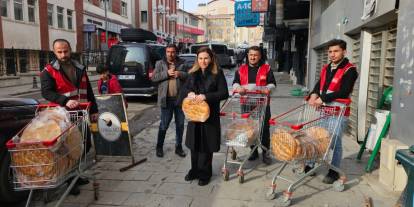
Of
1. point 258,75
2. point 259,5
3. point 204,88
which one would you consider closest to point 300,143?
point 204,88

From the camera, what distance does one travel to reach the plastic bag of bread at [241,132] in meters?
4.53

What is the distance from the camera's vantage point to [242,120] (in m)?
4.66

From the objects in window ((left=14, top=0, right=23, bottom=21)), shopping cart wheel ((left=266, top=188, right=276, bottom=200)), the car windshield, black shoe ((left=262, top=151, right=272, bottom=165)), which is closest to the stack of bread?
shopping cart wheel ((left=266, top=188, right=276, bottom=200))

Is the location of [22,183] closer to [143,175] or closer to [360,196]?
A: [143,175]

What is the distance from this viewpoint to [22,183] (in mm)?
3223

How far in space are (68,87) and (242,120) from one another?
218 cm

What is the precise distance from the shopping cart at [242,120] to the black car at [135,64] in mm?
7047

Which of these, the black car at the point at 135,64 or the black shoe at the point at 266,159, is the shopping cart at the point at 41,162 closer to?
the black shoe at the point at 266,159

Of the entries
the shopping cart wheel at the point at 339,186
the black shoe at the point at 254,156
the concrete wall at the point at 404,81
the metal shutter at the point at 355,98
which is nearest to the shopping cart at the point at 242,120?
the black shoe at the point at 254,156

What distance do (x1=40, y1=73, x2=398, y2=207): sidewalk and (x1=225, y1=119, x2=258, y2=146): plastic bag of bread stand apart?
0.56 m

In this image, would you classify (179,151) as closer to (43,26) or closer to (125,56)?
(125,56)

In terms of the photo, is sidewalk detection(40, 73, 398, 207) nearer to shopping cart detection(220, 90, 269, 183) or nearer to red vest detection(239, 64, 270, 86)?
shopping cart detection(220, 90, 269, 183)

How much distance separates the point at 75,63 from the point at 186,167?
216 centimetres

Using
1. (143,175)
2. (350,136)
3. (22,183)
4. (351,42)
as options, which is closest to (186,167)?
(143,175)
